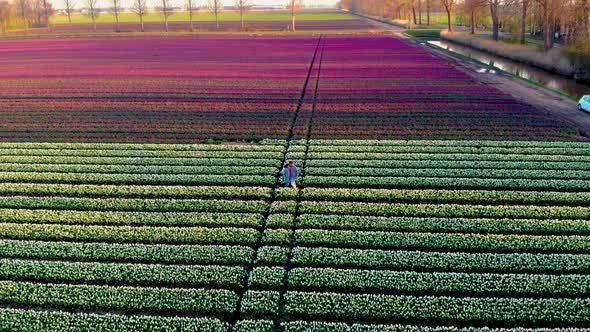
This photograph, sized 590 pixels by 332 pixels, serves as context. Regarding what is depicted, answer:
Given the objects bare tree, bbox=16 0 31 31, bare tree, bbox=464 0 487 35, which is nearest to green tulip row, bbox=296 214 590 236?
bare tree, bbox=464 0 487 35

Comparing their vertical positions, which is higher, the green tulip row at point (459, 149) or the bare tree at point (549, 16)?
the bare tree at point (549, 16)

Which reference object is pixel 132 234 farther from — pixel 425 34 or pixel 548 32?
pixel 425 34

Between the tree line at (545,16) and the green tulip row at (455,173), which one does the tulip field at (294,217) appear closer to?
the green tulip row at (455,173)

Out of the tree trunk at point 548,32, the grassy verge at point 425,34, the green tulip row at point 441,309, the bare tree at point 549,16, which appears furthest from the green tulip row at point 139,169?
the grassy verge at point 425,34

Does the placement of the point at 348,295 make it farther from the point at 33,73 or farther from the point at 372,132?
the point at 33,73

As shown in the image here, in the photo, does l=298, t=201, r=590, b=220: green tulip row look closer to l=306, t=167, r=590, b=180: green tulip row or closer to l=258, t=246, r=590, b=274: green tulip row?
l=258, t=246, r=590, b=274: green tulip row

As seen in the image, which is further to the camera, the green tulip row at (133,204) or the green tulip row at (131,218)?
the green tulip row at (133,204)

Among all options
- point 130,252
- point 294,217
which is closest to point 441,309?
point 294,217

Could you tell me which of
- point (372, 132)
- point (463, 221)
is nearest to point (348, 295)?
point (463, 221)
